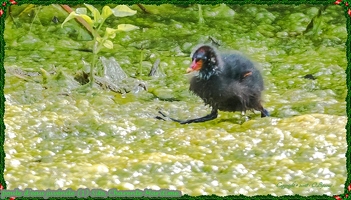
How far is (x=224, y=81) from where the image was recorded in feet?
6.00

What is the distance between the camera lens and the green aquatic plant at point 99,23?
6.15 feet

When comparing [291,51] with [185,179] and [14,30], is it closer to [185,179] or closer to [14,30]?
[185,179]

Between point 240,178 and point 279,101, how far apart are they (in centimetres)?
41

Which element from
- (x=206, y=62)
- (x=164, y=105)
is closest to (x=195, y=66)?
(x=206, y=62)

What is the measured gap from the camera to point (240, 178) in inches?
63.7

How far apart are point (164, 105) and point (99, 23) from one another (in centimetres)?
32

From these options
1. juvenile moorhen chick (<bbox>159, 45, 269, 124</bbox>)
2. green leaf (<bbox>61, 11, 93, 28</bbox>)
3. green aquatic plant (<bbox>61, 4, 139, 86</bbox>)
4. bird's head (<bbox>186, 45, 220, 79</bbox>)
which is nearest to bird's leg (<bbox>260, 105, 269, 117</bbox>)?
juvenile moorhen chick (<bbox>159, 45, 269, 124</bbox>)

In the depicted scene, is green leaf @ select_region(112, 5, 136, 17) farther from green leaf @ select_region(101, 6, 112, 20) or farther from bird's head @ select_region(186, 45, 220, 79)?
bird's head @ select_region(186, 45, 220, 79)

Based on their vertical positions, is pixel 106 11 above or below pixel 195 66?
above

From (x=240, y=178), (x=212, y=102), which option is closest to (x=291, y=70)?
(x=212, y=102)

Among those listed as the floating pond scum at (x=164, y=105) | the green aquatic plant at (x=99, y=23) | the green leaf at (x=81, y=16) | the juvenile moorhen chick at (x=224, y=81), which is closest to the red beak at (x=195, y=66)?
the juvenile moorhen chick at (x=224, y=81)

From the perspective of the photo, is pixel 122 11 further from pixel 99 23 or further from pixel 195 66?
pixel 195 66

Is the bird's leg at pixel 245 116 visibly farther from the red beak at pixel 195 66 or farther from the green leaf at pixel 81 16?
the green leaf at pixel 81 16

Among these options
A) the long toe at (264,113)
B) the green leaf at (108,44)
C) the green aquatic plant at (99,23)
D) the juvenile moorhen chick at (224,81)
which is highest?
the green aquatic plant at (99,23)
